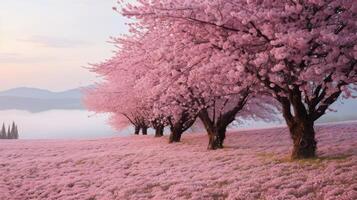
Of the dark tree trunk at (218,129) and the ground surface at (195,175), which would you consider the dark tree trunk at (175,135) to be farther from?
the dark tree trunk at (218,129)

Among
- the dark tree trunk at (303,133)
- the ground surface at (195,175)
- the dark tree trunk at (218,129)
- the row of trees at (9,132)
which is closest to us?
the ground surface at (195,175)

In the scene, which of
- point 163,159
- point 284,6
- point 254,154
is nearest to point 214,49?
point 284,6

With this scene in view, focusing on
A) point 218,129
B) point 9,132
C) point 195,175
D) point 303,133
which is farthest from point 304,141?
point 9,132

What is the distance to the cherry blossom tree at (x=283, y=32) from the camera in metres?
18.7

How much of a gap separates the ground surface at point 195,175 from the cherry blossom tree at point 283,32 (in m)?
3.76

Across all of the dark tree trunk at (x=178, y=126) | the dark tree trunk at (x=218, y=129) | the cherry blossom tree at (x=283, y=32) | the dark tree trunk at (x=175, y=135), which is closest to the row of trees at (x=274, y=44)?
the cherry blossom tree at (x=283, y=32)

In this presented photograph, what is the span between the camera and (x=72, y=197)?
2294 cm

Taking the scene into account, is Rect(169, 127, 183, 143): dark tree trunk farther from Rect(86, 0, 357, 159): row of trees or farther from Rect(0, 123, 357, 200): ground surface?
Rect(86, 0, 357, 159): row of trees

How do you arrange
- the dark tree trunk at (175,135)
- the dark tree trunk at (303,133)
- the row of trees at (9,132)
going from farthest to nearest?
1. the row of trees at (9,132)
2. the dark tree trunk at (175,135)
3. the dark tree trunk at (303,133)

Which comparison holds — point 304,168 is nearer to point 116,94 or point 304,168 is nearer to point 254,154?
point 254,154

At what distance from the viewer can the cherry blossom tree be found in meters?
18.7

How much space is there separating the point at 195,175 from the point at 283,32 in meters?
8.16

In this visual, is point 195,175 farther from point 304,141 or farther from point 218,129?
point 218,129

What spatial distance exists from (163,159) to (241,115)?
72.6 ft
